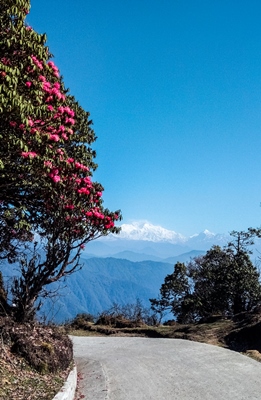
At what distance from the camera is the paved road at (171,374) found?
782 cm

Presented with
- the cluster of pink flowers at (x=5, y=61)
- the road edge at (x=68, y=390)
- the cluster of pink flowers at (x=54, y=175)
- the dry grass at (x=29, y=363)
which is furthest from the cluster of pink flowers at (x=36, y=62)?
the road edge at (x=68, y=390)

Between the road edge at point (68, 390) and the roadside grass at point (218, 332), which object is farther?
the roadside grass at point (218, 332)

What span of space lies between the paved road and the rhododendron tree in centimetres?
277

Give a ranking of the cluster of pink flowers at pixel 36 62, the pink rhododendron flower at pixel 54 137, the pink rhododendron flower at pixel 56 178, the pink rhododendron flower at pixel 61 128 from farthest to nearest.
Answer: the pink rhododendron flower at pixel 56 178 → the pink rhododendron flower at pixel 61 128 → the pink rhododendron flower at pixel 54 137 → the cluster of pink flowers at pixel 36 62

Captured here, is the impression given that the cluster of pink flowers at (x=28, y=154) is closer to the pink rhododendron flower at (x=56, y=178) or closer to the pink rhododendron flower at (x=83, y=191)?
the pink rhododendron flower at (x=56, y=178)

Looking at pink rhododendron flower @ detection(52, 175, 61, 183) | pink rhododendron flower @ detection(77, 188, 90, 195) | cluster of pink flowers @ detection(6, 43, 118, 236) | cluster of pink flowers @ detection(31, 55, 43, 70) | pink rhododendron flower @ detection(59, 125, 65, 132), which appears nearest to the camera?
cluster of pink flowers @ detection(31, 55, 43, 70)

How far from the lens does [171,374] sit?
9375 millimetres

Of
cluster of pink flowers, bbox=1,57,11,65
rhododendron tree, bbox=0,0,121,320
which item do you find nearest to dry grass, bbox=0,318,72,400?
rhododendron tree, bbox=0,0,121,320

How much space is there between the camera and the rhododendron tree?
6.41m

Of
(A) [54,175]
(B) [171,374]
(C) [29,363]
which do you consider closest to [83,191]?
(A) [54,175]

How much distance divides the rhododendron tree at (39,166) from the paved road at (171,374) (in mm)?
2768

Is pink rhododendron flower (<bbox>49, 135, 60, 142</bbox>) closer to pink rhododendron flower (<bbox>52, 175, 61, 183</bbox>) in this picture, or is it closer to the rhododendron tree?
the rhododendron tree

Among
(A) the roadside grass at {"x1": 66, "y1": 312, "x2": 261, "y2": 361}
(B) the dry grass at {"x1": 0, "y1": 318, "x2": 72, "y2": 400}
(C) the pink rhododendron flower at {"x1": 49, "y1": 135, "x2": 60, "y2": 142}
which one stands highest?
(C) the pink rhododendron flower at {"x1": 49, "y1": 135, "x2": 60, "y2": 142}

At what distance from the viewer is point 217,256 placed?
123 ft
